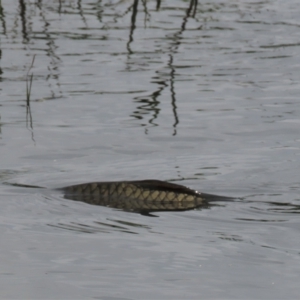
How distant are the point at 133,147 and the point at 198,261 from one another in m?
3.24

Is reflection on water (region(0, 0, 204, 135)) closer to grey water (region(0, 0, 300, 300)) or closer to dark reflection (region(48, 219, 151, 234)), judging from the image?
grey water (region(0, 0, 300, 300))

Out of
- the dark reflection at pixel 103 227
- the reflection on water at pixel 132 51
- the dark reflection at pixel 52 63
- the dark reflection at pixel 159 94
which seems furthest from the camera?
the dark reflection at pixel 52 63

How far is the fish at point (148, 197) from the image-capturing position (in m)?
7.07

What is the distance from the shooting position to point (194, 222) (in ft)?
22.0

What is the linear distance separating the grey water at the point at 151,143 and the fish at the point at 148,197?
0.14 meters

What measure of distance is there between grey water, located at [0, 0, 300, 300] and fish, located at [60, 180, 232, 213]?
14cm

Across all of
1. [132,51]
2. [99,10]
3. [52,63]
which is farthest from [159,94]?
[99,10]

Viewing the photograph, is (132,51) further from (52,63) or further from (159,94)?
(159,94)

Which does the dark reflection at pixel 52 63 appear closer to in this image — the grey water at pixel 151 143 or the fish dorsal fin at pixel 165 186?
the grey water at pixel 151 143

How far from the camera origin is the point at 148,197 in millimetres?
7156

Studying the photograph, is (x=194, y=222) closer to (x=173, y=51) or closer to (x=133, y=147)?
(x=133, y=147)

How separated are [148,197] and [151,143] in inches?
80.1

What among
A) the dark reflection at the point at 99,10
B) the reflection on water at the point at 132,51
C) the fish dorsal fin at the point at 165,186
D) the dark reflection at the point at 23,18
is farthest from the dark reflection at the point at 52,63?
the fish dorsal fin at the point at 165,186

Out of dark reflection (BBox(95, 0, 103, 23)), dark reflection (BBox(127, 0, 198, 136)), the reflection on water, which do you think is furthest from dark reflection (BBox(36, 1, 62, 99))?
dark reflection (BBox(127, 0, 198, 136))
